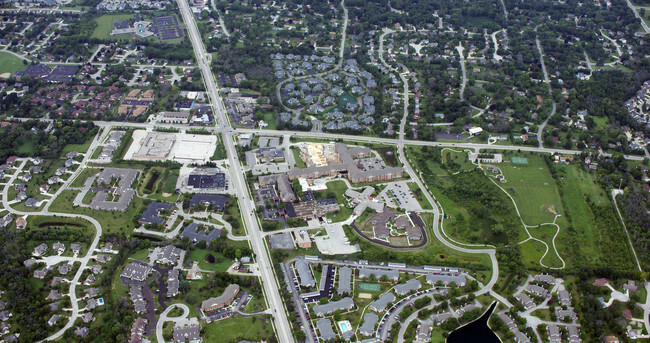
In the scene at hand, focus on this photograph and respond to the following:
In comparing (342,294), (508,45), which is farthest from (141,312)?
(508,45)

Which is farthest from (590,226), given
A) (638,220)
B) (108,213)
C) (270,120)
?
(108,213)

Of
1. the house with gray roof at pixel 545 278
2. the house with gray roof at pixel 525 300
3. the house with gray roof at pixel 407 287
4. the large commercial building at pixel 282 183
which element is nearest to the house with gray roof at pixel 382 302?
the house with gray roof at pixel 407 287

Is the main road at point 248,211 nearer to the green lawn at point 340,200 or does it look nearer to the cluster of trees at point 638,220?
the green lawn at point 340,200

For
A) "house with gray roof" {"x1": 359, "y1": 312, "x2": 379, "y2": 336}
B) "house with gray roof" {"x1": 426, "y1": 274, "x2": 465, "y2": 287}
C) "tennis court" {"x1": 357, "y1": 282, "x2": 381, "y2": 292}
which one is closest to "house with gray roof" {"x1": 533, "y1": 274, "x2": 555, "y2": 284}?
"house with gray roof" {"x1": 426, "y1": 274, "x2": 465, "y2": 287}

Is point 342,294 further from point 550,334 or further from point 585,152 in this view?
point 585,152

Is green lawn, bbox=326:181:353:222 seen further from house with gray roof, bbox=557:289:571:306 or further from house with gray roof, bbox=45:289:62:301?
house with gray roof, bbox=45:289:62:301

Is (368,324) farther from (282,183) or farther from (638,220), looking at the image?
(638,220)

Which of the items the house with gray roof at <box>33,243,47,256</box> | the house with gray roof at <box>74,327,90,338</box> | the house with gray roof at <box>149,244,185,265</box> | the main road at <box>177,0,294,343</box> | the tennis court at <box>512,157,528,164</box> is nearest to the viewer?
the house with gray roof at <box>74,327,90,338</box>
